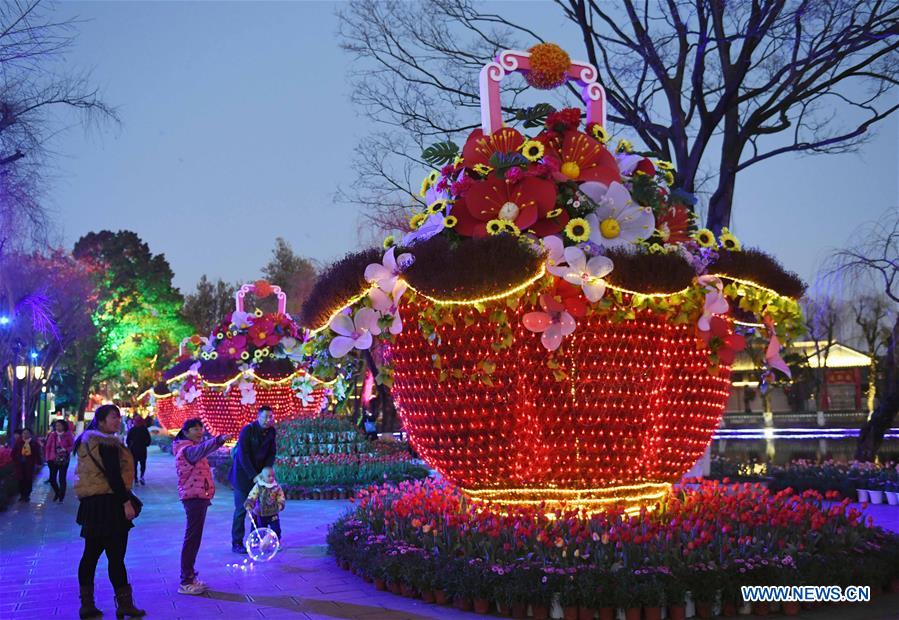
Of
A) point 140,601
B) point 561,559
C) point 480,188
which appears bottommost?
point 140,601

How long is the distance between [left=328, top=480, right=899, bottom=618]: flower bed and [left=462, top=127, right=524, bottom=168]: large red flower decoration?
2.77 meters

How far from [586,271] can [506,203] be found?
852mm

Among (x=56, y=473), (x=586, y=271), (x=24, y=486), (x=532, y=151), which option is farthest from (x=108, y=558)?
(x=24, y=486)

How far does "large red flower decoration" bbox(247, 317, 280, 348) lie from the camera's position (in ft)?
63.8

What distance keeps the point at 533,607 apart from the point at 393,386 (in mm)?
2143

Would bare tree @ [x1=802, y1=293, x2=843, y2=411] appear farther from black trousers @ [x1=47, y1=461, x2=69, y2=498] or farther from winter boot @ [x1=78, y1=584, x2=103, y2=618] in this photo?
winter boot @ [x1=78, y1=584, x2=103, y2=618]

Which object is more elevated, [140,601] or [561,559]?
[561,559]

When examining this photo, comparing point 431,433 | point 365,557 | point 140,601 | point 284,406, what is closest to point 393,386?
point 431,433

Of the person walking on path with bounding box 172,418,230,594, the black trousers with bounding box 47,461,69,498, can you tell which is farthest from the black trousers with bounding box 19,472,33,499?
the person walking on path with bounding box 172,418,230,594

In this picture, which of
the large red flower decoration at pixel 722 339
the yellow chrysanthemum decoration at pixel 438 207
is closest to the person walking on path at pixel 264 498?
the yellow chrysanthemum decoration at pixel 438 207

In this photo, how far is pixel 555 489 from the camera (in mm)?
7070

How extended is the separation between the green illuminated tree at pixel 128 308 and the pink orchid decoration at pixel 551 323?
3969 centimetres

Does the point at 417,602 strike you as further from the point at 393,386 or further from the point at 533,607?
the point at 393,386

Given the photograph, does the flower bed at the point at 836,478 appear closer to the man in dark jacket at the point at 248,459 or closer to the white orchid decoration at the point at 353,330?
the man in dark jacket at the point at 248,459
